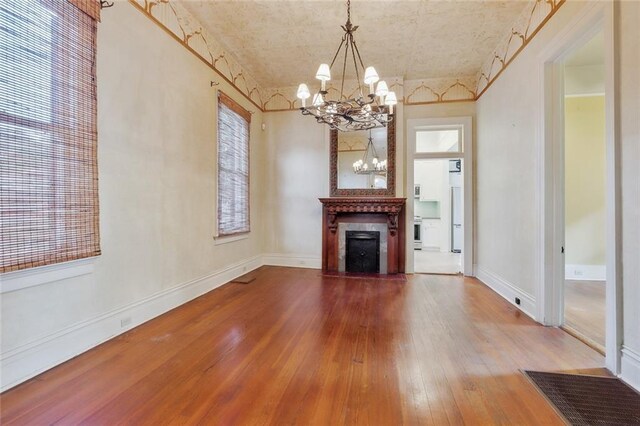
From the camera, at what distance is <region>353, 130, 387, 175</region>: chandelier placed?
5.14 metres

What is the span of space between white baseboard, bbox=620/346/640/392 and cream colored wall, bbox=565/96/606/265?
10.4ft

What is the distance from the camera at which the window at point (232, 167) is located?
416cm

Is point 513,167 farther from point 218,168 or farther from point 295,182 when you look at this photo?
point 218,168

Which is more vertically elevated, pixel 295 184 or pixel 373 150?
pixel 373 150

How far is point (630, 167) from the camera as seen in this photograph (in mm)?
1829

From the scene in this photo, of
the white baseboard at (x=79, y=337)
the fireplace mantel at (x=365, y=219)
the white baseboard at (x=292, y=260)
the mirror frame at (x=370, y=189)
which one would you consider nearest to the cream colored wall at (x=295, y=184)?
the white baseboard at (x=292, y=260)

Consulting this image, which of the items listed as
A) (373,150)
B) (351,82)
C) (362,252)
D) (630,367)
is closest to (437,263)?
(362,252)

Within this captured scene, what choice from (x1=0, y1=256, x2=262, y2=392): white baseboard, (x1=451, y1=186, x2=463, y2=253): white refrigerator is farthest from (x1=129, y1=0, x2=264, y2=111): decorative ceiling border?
(x1=451, y1=186, x2=463, y2=253): white refrigerator

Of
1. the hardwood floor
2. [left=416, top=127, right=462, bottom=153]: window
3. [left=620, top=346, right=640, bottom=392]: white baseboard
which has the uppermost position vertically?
[left=416, top=127, right=462, bottom=153]: window

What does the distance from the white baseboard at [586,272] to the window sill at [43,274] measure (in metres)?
6.23

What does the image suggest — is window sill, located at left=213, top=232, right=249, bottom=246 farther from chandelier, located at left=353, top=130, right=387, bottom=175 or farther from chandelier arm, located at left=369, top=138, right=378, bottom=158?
chandelier arm, located at left=369, top=138, right=378, bottom=158

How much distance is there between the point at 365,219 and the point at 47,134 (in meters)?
4.30

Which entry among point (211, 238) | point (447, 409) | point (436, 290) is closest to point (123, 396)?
point (447, 409)

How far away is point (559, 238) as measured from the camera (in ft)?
9.02
